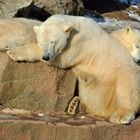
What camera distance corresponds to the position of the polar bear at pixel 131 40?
252 inches

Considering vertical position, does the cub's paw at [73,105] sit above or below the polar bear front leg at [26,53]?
below

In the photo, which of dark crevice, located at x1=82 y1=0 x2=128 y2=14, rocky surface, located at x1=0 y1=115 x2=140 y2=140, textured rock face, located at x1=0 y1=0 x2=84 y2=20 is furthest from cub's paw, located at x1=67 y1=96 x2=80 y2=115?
dark crevice, located at x1=82 y1=0 x2=128 y2=14

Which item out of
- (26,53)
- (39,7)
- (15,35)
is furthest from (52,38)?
(39,7)

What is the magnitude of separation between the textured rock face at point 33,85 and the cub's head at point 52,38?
1.33 feet

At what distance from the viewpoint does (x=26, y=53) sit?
5.93 metres

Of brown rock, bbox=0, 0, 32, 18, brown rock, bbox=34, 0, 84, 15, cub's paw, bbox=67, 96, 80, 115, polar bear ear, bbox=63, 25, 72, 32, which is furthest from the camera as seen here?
brown rock, bbox=34, 0, 84, 15

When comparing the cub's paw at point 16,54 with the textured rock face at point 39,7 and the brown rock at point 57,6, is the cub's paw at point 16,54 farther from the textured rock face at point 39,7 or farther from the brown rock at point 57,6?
the brown rock at point 57,6

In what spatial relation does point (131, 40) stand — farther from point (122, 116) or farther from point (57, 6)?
point (57, 6)

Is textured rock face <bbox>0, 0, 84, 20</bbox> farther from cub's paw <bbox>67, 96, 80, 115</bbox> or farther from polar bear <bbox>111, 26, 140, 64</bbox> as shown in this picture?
cub's paw <bbox>67, 96, 80, 115</bbox>

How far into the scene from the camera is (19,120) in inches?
226

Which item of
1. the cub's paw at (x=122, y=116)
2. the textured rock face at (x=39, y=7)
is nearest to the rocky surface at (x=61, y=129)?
the cub's paw at (x=122, y=116)

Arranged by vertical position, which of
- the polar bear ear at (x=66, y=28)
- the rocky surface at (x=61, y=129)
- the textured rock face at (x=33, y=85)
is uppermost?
the polar bear ear at (x=66, y=28)

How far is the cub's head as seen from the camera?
5.68 metres

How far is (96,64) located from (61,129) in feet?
2.98
